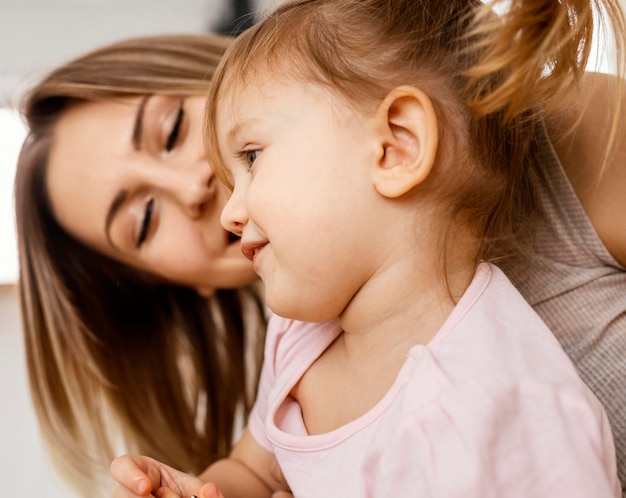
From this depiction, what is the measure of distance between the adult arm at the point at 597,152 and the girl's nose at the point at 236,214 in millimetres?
378

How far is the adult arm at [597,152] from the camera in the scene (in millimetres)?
905

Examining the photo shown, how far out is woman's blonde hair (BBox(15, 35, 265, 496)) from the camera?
51.7 inches

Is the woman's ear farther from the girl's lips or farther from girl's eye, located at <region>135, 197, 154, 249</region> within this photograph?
the girl's lips

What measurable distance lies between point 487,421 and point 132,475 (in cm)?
40

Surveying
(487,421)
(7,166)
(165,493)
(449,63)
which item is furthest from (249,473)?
(7,166)

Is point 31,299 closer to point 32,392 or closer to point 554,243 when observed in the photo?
point 32,392

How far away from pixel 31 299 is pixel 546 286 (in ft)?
2.79

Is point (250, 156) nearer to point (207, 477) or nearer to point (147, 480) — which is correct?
point (147, 480)

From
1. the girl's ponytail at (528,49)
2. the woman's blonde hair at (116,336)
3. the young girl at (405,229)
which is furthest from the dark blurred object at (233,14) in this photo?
the girl's ponytail at (528,49)

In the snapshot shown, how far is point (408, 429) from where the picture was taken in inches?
25.7

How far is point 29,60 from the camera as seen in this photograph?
147 cm

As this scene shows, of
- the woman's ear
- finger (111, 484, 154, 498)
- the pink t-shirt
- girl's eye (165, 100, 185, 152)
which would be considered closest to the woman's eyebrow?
girl's eye (165, 100, 185, 152)

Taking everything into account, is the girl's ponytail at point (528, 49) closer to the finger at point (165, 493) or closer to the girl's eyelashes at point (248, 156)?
the girl's eyelashes at point (248, 156)

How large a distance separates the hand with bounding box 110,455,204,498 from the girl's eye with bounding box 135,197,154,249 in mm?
412
